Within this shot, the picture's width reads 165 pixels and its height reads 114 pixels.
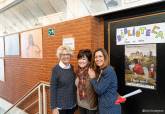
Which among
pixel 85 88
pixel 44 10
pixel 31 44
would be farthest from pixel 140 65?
pixel 44 10

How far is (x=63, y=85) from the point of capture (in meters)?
2.10

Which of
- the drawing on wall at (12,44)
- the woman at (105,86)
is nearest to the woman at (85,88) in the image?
the woman at (105,86)

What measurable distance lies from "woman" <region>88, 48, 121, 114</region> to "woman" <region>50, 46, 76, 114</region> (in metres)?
0.37

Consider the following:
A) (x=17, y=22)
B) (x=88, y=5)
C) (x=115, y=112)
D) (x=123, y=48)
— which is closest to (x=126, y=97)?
(x=115, y=112)

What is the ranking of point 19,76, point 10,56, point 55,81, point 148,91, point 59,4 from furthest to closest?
point 10,56, point 19,76, point 59,4, point 55,81, point 148,91

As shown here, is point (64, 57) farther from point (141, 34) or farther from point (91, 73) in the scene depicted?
point (141, 34)

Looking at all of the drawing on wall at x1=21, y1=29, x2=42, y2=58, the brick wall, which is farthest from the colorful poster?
the drawing on wall at x1=21, y1=29, x2=42, y2=58

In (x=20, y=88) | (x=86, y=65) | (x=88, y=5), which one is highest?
(x=88, y=5)

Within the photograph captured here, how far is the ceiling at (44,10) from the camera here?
3021 mm

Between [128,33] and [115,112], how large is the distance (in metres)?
0.85

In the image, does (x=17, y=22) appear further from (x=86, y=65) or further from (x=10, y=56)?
(x=86, y=65)

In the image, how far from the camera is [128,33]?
6.95 feet

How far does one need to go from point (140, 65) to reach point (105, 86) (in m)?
0.55

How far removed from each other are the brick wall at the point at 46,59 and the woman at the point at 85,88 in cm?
50
